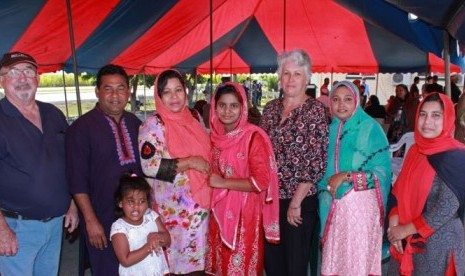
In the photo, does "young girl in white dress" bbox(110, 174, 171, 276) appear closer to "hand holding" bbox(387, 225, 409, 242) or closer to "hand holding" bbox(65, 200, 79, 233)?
"hand holding" bbox(65, 200, 79, 233)

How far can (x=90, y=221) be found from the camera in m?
2.06

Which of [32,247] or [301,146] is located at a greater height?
[301,146]

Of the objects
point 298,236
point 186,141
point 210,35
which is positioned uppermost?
point 210,35

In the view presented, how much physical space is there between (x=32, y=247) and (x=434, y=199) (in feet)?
6.55

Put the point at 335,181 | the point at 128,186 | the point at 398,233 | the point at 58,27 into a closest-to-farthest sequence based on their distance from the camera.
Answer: the point at 128,186, the point at 398,233, the point at 335,181, the point at 58,27

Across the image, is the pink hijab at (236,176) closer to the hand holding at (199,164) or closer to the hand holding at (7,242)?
the hand holding at (199,164)

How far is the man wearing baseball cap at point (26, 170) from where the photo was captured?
1941 mm

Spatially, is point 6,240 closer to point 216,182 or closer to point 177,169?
point 177,169

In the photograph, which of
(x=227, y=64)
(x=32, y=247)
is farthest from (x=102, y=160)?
(x=227, y=64)

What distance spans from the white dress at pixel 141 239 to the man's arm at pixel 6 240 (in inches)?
17.5

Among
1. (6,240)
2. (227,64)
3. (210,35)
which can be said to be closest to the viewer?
(6,240)

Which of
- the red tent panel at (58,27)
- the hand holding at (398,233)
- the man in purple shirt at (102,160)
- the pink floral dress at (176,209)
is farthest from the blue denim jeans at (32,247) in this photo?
the red tent panel at (58,27)

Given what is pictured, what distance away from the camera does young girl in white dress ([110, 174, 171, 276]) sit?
6.62 ft

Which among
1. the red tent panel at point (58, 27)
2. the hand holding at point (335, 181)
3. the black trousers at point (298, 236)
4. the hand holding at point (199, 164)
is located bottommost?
the black trousers at point (298, 236)
